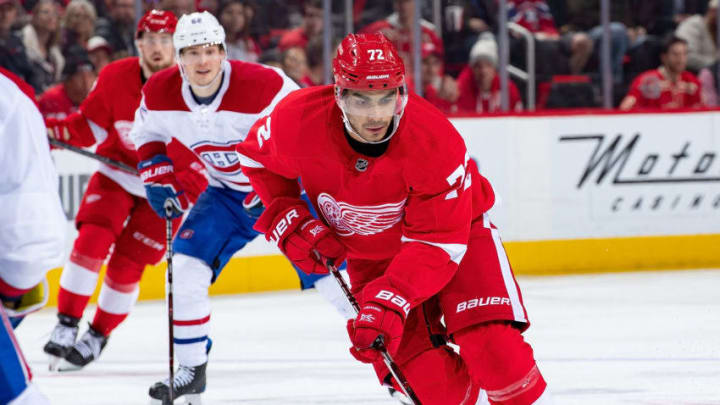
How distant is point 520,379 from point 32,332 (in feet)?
11.4

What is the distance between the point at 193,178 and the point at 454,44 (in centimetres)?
291

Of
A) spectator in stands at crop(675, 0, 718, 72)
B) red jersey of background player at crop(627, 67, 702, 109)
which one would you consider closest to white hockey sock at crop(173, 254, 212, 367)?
red jersey of background player at crop(627, 67, 702, 109)

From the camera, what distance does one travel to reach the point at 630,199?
7086 mm

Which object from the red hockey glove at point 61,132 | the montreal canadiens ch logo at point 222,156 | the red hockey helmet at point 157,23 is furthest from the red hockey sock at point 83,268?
the montreal canadiens ch logo at point 222,156

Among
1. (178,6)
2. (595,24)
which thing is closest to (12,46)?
(178,6)

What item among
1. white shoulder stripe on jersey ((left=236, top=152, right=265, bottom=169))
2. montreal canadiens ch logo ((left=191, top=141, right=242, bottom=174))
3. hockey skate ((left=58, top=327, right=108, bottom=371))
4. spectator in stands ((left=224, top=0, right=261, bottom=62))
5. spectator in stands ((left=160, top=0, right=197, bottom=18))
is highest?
white shoulder stripe on jersey ((left=236, top=152, right=265, bottom=169))

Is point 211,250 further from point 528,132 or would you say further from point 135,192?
point 528,132

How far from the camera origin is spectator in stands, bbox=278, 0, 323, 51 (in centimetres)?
682

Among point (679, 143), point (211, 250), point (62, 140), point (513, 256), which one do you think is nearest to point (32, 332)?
point (62, 140)

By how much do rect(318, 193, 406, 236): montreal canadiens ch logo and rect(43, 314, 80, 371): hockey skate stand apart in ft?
6.49

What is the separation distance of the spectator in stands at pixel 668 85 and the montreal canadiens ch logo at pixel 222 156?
3705 mm

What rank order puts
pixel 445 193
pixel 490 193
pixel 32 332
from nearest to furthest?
pixel 445 193
pixel 490 193
pixel 32 332

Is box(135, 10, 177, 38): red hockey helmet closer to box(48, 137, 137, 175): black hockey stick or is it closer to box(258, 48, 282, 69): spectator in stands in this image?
box(48, 137, 137, 175): black hockey stick

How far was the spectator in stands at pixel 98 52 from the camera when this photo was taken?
6.37m
